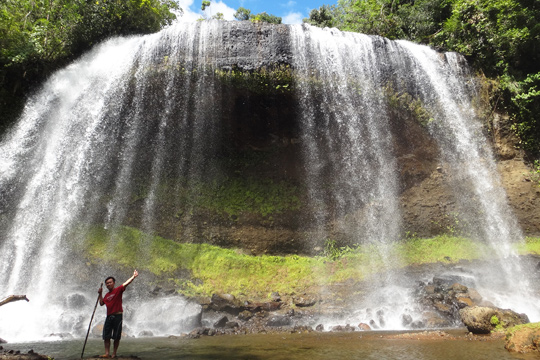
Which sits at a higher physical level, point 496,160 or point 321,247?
point 496,160

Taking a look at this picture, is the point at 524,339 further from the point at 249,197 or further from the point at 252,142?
the point at 252,142

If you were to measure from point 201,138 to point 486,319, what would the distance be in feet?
37.2

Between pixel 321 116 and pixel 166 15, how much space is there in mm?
10712

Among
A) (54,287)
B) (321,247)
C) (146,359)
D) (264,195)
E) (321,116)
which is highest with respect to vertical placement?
(321,116)

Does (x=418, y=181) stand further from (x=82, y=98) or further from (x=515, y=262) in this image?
(x=82, y=98)

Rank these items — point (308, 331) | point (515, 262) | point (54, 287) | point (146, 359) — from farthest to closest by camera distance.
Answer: point (515, 262) → point (54, 287) → point (308, 331) → point (146, 359)

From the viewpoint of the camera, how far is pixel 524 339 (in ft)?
14.8

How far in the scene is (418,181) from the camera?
14.4 m

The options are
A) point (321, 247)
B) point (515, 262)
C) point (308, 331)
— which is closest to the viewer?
point (308, 331)

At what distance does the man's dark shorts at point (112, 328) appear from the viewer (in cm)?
516

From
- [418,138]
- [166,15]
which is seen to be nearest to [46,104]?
[166,15]

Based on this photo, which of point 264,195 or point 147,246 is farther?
point 264,195

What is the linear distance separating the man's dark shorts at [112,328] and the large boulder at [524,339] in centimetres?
524

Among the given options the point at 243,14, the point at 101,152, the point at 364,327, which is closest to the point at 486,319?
the point at 364,327
